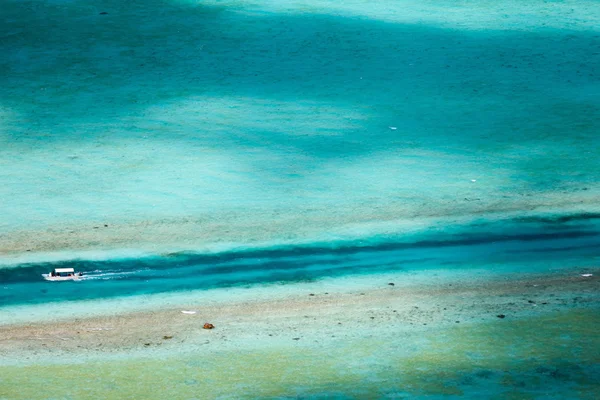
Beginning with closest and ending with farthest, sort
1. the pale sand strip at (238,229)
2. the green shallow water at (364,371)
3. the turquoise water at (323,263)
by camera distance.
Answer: the green shallow water at (364,371) < the turquoise water at (323,263) < the pale sand strip at (238,229)

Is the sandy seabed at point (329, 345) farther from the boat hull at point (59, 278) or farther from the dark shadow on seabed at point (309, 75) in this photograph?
the dark shadow on seabed at point (309, 75)

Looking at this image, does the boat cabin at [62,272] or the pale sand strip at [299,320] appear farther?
the boat cabin at [62,272]

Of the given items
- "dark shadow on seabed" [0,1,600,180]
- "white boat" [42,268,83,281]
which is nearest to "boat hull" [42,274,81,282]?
"white boat" [42,268,83,281]

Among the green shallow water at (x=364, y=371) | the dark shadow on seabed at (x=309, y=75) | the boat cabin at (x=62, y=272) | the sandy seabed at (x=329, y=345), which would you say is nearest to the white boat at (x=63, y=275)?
the boat cabin at (x=62, y=272)

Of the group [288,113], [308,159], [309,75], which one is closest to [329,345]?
[308,159]

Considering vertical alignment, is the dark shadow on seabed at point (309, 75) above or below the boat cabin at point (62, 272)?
above

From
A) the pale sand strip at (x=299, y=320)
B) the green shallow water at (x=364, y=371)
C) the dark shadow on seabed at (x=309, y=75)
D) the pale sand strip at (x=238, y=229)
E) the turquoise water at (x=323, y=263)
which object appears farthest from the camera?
the dark shadow on seabed at (x=309, y=75)

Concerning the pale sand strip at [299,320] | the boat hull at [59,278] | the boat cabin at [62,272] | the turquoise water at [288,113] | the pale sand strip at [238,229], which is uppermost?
the turquoise water at [288,113]
